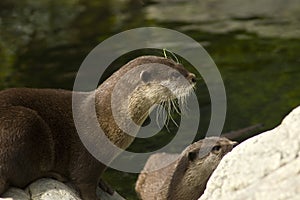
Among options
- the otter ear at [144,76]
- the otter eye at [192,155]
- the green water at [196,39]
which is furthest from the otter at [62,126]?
the green water at [196,39]

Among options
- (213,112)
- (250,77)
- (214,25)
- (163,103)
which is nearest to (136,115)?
(163,103)

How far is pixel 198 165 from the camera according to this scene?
6.77m

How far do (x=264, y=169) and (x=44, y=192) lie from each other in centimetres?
168

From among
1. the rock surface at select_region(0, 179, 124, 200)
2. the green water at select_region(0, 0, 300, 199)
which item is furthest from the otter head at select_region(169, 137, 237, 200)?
Answer: the green water at select_region(0, 0, 300, 199)

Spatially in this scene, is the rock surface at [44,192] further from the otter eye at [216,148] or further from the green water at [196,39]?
the green water at [196,39]

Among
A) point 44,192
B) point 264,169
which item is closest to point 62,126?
point 44,192

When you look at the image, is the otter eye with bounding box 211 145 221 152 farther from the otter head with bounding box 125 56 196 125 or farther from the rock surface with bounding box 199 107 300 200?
the rock surface with bounding box 199 107 300 200

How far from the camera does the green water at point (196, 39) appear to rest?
33.4ft

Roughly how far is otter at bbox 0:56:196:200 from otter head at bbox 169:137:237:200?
110 centimetres

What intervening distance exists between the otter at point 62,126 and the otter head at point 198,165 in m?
1.10

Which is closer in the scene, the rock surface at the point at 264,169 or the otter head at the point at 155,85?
the rock surface at the point at 264,169

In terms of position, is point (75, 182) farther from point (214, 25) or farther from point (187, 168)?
point (214, 25)

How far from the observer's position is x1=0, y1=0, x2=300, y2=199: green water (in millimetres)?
10188

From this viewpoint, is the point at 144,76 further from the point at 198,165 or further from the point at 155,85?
the point at 198,165
